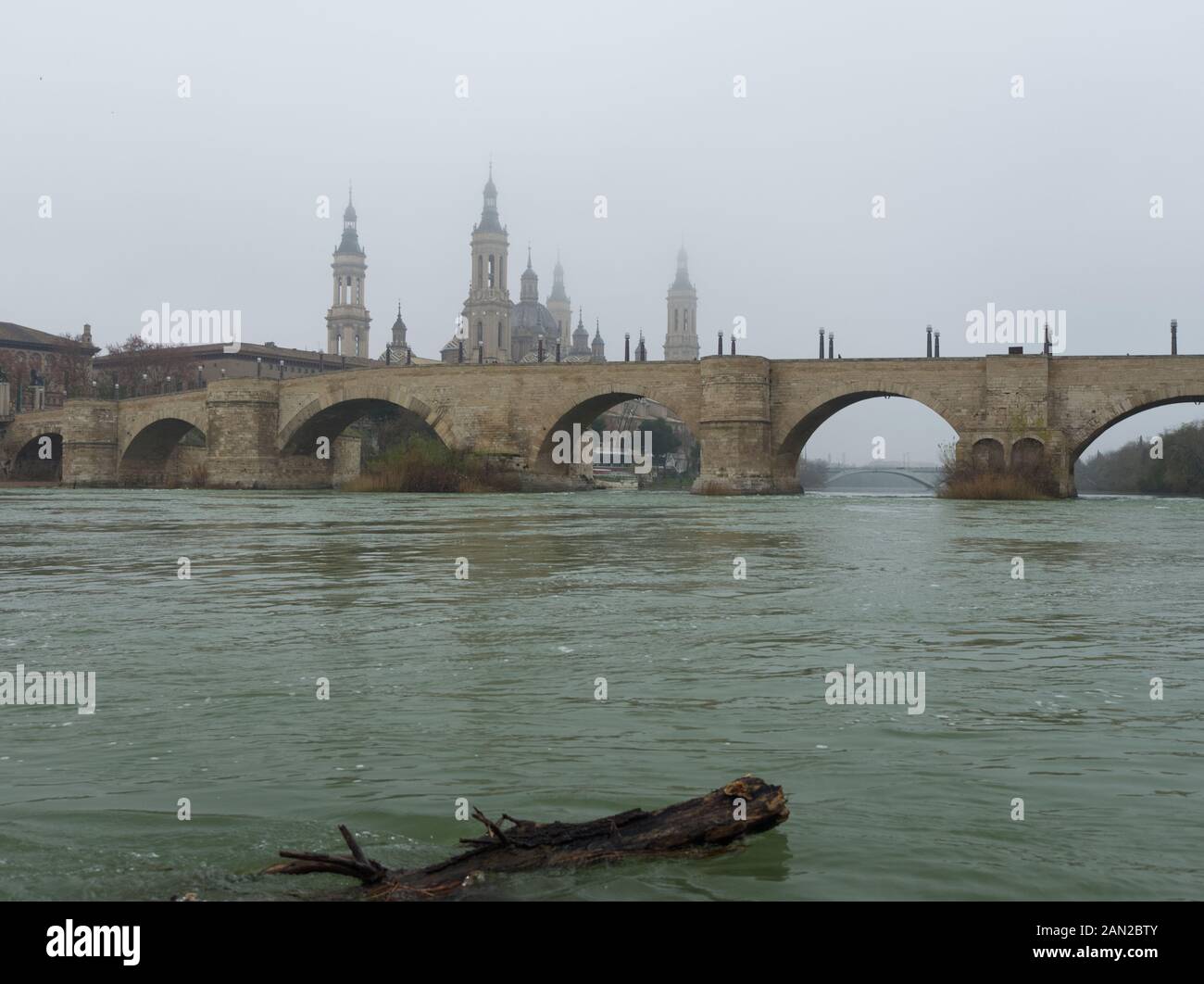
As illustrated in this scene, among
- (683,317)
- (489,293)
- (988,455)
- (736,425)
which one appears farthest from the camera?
(683,317)

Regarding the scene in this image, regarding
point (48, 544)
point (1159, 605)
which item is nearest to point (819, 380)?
point (48, 544)

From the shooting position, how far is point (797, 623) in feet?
32.1

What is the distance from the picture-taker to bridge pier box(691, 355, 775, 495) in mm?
45875

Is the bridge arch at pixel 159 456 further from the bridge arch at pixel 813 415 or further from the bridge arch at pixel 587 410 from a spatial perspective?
the bridge arch at pixel 813 415

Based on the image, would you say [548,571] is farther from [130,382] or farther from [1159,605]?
[130,382]

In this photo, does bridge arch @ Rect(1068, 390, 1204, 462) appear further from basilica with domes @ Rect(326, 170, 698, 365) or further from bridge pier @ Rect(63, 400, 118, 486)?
basilica with domes @ Rect(326, 170, 698, 365)

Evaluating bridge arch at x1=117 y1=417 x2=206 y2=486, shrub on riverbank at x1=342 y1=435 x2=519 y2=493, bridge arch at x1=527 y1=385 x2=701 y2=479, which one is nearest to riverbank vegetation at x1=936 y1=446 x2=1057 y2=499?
bridge arch at x1=527 y1=385 x2=701 y2=479

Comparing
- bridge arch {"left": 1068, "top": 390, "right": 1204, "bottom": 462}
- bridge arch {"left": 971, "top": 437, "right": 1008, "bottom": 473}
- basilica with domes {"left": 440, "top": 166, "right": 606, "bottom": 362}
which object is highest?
basilica with domes {"left": 440, "top": 166, "right": 606, "bottom": 362}

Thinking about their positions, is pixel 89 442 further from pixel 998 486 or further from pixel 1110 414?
pixel 1110 414

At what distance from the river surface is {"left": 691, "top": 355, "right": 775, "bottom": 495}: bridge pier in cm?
3194

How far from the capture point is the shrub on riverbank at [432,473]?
48.2 m

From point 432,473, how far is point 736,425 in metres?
11.4

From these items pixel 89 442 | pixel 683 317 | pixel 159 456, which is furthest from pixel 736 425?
pixel 683 317

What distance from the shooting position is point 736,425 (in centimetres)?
4588
